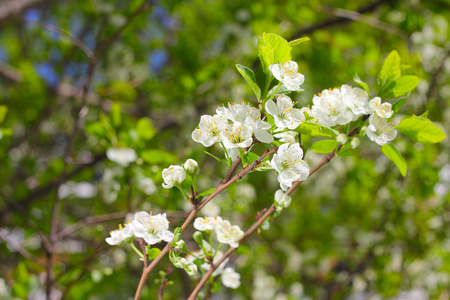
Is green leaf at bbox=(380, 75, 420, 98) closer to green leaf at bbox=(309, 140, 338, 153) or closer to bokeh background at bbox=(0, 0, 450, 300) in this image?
green leaf at bbox=(309, 140, 338, 153)

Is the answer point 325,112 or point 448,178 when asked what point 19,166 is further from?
point 448,178

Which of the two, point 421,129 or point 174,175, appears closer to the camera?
point 174,175

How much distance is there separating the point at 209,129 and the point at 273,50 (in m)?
0.25

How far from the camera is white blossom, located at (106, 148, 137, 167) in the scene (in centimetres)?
178

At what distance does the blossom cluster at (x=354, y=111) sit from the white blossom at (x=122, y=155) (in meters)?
1.08

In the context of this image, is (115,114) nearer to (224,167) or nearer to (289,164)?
(224,167)

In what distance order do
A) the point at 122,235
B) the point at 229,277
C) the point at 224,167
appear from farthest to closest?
1. the point at 224,167
2. the point at 229,277
3. the point at 122,235

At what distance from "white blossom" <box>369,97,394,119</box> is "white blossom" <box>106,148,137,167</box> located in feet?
3.88

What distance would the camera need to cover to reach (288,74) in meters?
0.90

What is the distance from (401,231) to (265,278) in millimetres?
1220

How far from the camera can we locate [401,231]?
313 centimetres

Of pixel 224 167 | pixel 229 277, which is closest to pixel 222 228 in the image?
pixel 229 277

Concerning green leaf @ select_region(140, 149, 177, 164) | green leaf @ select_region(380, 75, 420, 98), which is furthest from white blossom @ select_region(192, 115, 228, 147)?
green leaf @ select_region(140, 149, 177, 164)

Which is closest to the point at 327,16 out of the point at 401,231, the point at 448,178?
the point at 448,178
